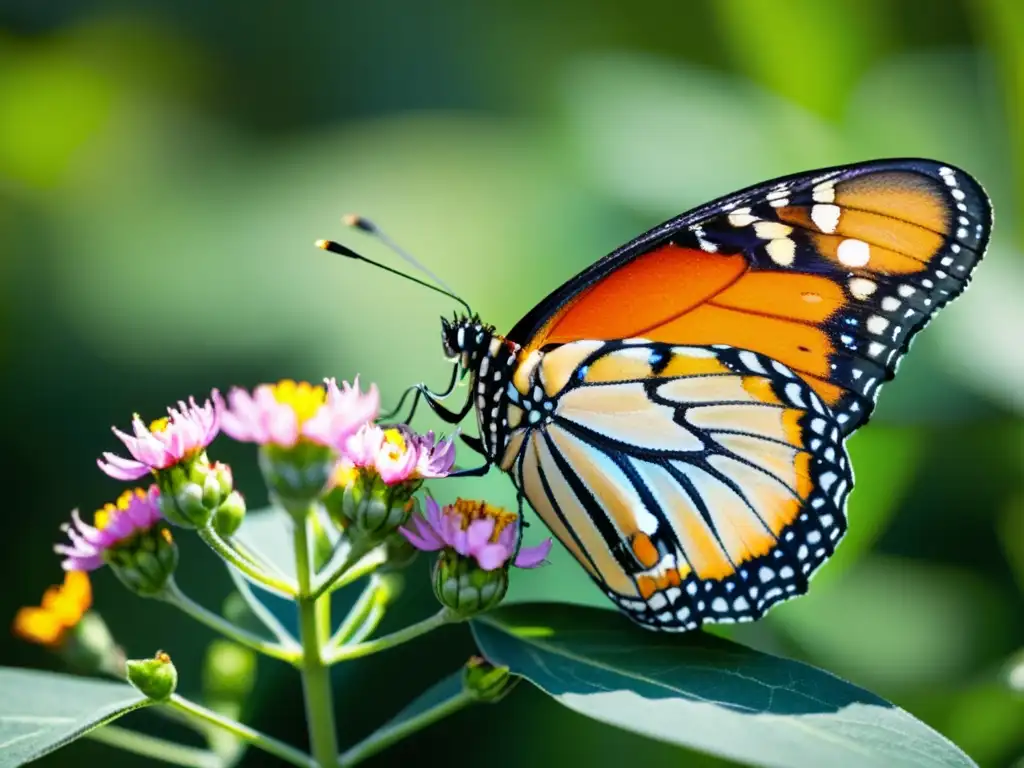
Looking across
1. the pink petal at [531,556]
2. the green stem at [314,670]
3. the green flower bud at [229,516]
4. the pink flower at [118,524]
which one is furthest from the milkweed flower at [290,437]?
the pink petal at [531,556]

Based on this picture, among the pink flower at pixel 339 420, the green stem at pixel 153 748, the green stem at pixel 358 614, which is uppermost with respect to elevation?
the pink flower at pixel 339 420

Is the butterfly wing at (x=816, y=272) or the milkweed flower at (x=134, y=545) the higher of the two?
the butterfly wing at (x=816, y=272)

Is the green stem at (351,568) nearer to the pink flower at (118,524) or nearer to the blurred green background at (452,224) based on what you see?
the pink flower at (118,524)

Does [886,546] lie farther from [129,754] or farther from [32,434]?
[32,434]

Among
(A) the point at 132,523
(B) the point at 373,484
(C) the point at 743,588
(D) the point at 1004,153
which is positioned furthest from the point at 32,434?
(D) the point at 1004,153

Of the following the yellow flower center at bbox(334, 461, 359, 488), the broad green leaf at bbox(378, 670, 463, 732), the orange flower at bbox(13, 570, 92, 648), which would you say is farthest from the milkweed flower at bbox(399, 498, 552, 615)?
the orange flower at bbox(13, 570, 92, 648)

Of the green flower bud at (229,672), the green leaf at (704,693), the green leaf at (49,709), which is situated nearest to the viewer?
the green leaf at (704,693)

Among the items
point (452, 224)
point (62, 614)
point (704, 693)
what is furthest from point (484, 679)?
point (452, 224)
